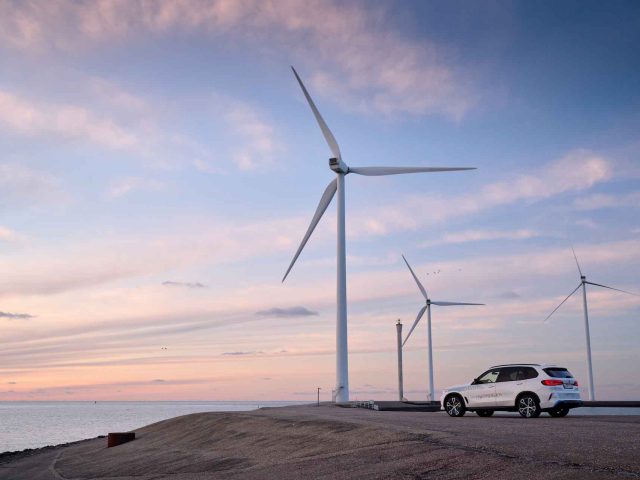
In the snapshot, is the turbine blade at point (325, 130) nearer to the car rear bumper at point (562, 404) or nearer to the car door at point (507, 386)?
the car door at point (507, 386)

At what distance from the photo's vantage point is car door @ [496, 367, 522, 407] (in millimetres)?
25734

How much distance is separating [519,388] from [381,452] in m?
11.7

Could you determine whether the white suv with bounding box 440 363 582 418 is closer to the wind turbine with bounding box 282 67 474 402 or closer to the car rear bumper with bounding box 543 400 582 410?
the car rear bumper with bounding box 543 400 582 410

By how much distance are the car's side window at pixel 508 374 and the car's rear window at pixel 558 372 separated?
125cm

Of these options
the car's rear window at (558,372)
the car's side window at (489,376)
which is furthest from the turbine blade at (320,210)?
the car's rear window at (558,372)

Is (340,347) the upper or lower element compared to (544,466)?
upper

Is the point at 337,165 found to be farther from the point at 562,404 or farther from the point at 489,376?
the point at 562,404

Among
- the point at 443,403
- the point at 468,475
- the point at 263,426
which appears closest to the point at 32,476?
the point at 263,426

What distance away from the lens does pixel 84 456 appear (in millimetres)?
35125

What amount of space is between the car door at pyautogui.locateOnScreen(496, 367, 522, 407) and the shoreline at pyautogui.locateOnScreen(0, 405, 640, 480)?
16.6 ft

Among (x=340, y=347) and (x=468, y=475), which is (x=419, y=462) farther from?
(x=340, y=347)

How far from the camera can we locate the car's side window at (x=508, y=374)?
85.2ft

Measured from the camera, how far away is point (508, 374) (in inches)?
1033

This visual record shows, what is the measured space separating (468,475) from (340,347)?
31.0 meters
